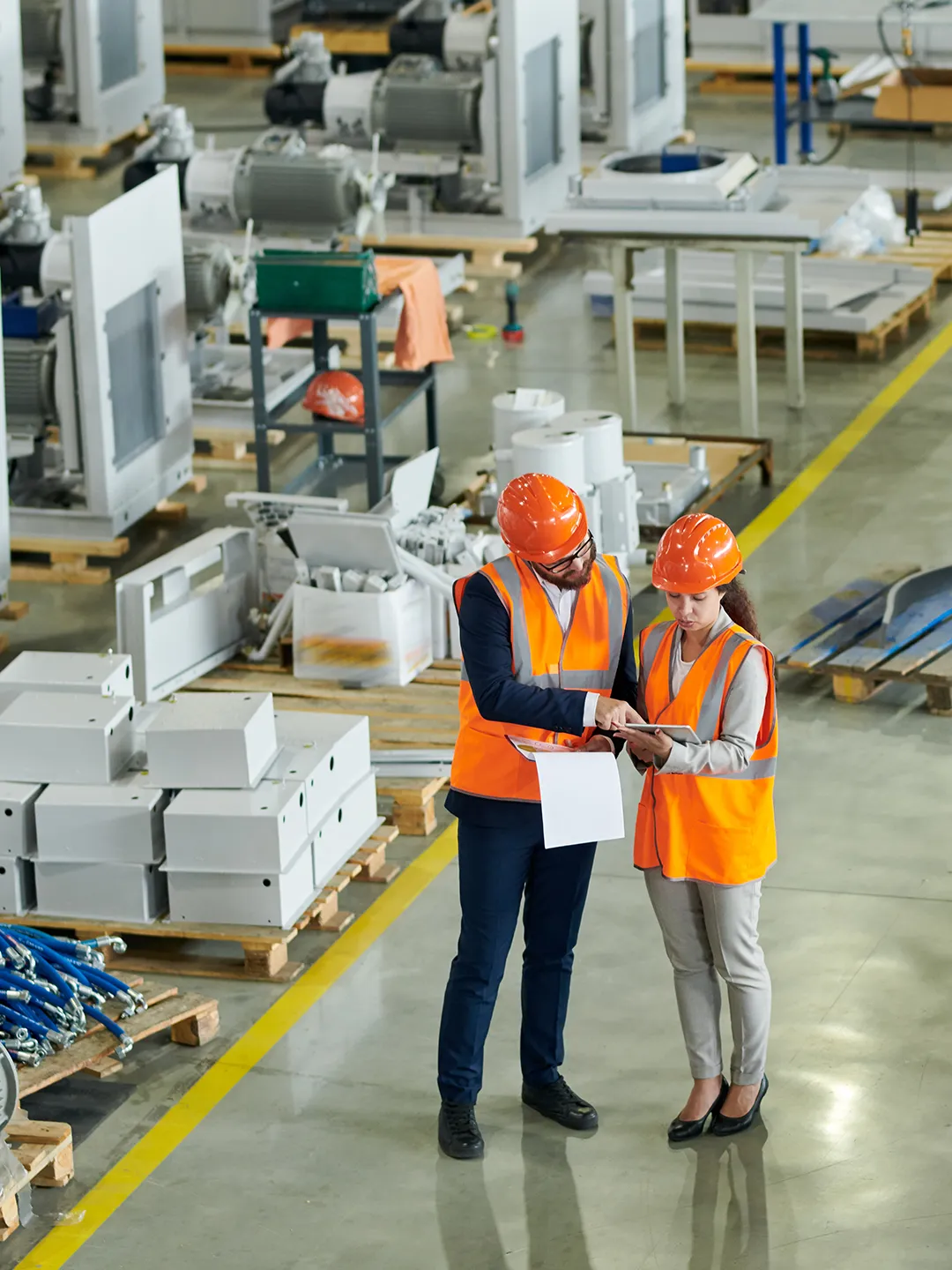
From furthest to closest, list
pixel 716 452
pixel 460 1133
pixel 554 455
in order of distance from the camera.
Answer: pixel 716 452
pixel 554 455
pixel 460 1133

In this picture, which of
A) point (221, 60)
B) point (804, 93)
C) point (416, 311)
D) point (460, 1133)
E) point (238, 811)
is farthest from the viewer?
point (221, 60)

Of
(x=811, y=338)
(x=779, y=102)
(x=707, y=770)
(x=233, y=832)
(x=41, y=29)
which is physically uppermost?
Result: (x=41, y=29)

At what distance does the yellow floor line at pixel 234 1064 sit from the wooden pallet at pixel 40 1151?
8 cm

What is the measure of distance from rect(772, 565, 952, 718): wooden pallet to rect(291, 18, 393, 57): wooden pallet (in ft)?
36.3

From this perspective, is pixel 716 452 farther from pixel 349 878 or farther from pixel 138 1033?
pixel 138 1033

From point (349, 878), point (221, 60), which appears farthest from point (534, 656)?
point (221, 60)

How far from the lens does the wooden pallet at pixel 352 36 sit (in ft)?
60.6

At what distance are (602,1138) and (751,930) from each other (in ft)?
2.32

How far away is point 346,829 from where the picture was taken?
652 cm

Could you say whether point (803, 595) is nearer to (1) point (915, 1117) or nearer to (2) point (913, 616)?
(2) point (913, 616)

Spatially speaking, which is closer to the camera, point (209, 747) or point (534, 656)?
point (534, 656)

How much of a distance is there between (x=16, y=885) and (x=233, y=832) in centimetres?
72

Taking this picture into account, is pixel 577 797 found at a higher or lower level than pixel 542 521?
lower

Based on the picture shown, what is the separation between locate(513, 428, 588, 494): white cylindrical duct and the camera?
8.31 meters
